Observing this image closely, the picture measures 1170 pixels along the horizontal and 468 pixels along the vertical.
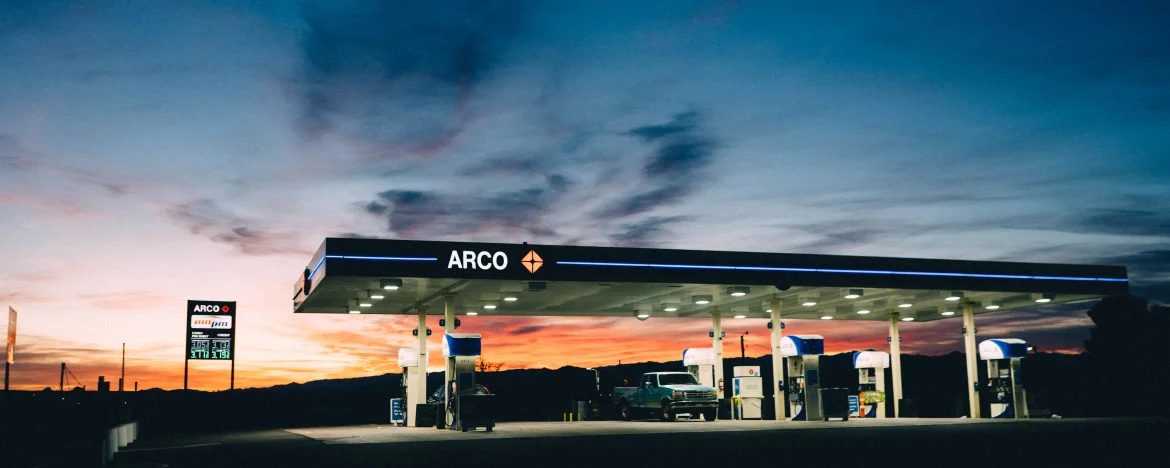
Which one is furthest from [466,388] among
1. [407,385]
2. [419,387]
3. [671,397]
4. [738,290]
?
[671,397]

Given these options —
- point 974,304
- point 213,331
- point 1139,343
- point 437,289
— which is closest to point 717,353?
point 974,304

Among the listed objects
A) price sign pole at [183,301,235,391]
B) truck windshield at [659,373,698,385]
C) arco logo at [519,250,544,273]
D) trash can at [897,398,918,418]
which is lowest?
Result: trash can at [897,398,918,418]

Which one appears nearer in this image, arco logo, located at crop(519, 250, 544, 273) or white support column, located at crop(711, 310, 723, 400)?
arco logo, located at crop(519, 250, 544, 273)

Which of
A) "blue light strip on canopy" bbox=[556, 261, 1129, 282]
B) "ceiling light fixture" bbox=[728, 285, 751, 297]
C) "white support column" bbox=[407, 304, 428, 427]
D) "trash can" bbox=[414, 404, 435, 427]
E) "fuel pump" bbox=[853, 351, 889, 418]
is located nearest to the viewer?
"blue light strip on canopy" bbox=[556, 261, 1129, 282]

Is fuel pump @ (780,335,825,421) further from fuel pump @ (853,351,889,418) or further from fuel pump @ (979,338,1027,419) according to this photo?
fuel pump @ (979,338,1027,419)

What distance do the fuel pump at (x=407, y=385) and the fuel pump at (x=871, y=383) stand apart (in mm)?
16091

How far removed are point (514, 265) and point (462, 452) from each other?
7412mm

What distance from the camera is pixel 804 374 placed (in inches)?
1136

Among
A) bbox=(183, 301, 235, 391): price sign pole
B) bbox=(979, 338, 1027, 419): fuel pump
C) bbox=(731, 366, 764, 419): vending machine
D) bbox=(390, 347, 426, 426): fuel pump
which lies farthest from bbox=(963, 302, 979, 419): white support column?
bbox=(183, 301, 235, 391): price sign pole

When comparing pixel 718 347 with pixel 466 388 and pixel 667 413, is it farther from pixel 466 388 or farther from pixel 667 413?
pixel 466 388

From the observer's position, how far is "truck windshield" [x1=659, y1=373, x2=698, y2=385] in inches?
1262

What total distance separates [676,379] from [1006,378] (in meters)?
10.6

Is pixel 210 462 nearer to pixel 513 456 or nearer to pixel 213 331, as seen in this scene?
pixel 513 456

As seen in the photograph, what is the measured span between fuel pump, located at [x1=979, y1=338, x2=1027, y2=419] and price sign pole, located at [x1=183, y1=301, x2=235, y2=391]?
2547cm
